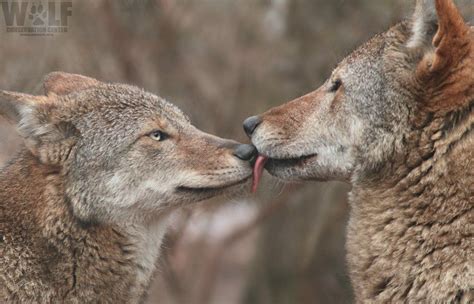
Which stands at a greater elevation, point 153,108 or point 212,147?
point 153,108

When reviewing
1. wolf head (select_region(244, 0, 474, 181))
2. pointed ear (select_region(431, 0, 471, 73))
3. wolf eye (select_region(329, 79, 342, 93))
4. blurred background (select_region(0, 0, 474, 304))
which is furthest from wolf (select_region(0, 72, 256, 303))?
blurred background (select_region(0, 0, 474, 304))

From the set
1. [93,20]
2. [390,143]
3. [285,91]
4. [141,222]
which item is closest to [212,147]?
[141,222]

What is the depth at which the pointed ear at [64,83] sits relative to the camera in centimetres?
663

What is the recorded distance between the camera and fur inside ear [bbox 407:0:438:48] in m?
5.28

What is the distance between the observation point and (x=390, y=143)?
5.52 meters

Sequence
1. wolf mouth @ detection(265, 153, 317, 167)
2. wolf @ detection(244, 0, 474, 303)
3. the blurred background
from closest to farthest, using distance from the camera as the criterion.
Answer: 1. wolf @ detection(244, 0, 474, 303)
2. wolf mouth @ detection(265, 153, 317, 167)
3. the blurred background

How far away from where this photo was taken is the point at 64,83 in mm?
6805

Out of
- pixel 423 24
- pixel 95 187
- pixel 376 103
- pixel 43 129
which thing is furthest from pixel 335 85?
pixel 43 129

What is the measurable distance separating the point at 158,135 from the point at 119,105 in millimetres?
360

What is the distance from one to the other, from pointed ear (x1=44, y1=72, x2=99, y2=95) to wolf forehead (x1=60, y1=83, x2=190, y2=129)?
0.16 m

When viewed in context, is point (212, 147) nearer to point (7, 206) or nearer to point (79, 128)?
point (79, 128)

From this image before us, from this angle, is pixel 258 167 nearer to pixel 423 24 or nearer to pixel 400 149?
pixel 400 149

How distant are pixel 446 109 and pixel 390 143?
0.43 meters

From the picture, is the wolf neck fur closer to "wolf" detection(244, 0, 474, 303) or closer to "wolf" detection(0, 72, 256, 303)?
"wolf" detection(244, 0, 474, 303)
